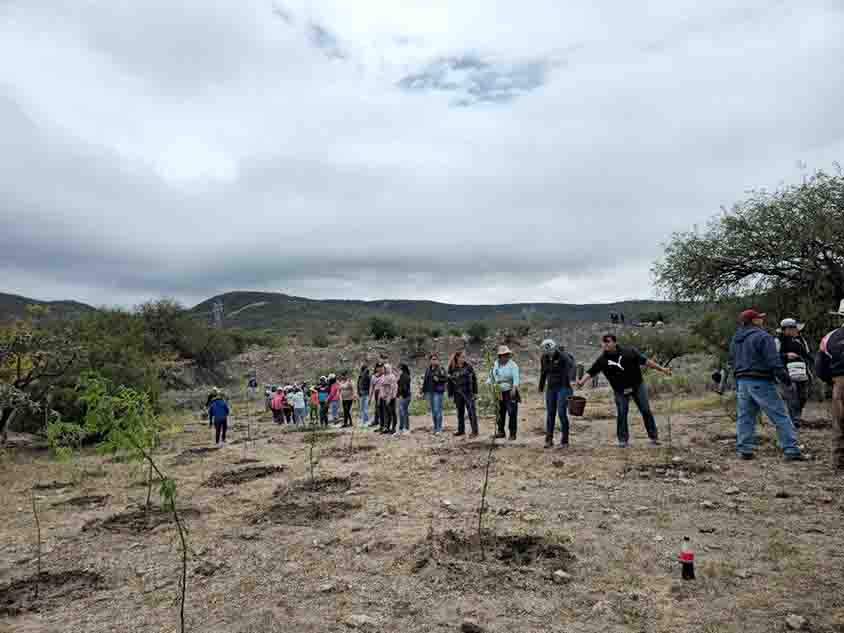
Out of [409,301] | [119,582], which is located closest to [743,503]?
[119,582]

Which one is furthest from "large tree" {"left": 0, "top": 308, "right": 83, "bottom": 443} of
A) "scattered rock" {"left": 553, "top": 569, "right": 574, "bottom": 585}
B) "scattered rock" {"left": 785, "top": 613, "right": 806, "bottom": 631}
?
"scattered rock" {"left": 785, "top": 613, "right": 806, "bottom": 631}

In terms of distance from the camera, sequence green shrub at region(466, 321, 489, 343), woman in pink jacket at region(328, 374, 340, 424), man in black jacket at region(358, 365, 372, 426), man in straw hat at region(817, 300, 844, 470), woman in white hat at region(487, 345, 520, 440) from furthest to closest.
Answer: green shrub at region(466, 321, 489, 343)
woman in pink jacket at region(328, 374, 340, 424)
man in black jacket at region(358, 365, 372, 426)
woman in white hat at region(487, 345, 520, 440)
man in straw hat at region(817, 300, 844, 470)

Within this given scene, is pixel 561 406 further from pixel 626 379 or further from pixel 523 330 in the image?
pixel 523 330

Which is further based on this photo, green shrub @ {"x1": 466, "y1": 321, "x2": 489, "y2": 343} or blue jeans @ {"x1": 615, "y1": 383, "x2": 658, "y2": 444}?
green shrub @ {"x1": 466, "y1": 321, "x2": 489, "y2": 343}

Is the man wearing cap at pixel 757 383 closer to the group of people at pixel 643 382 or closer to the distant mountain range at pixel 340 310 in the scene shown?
the group of people at pixel 643 382

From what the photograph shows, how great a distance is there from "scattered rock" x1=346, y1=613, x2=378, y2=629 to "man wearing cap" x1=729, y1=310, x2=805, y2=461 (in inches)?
234

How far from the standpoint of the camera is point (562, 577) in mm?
4254

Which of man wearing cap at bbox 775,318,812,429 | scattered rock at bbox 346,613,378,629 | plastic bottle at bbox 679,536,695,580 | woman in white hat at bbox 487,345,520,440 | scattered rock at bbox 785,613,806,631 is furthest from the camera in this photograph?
woman in white hat at bbox 487,345,520,440

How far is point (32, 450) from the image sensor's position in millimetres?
16031

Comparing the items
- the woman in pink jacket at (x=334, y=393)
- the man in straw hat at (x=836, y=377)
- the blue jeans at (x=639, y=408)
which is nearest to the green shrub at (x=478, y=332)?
the woman in pink jacket at (x=334, y=393)

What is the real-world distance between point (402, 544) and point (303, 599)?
1.23 metres

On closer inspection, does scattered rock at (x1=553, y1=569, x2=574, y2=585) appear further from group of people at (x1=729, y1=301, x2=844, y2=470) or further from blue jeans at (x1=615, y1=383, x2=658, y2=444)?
blue jeans at (x1=615, y1=383, x2=658, y2=444)

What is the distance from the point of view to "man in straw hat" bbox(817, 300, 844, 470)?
6.86m

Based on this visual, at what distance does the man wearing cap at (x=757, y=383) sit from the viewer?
293 inches
